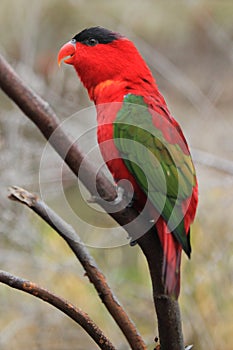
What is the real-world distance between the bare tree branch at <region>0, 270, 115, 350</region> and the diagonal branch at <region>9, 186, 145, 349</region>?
0.21 feet

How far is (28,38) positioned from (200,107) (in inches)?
37.9

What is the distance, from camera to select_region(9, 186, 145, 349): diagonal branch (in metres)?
1.16

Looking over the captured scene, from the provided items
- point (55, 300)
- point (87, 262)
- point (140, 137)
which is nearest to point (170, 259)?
point (87, 262)

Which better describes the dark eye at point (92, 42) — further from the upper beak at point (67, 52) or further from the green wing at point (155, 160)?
the green wing at point (155, 160)

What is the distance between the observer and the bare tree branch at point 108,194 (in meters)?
1.15

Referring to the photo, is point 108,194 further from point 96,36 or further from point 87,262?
point 96,36

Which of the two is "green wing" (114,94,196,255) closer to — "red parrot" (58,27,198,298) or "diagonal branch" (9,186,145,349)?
"red parrot" (58,27,198,298)

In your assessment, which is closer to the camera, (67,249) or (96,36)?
(96,36)

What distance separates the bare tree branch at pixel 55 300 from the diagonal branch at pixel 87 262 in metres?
0.06

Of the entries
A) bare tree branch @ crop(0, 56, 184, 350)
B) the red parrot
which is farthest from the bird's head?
bare tree branch @ crop(0, 56, 184, 350)

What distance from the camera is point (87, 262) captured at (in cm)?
122

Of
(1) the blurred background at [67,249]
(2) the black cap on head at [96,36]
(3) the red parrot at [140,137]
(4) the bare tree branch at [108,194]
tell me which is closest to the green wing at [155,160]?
(3) the red parrot at [140,137]

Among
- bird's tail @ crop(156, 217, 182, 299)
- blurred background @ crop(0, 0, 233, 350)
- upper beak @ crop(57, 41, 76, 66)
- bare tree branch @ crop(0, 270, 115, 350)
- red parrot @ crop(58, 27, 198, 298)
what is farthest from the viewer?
blurred background @ crop(0, 0, 233, 350)

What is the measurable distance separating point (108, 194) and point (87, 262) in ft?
0.48
